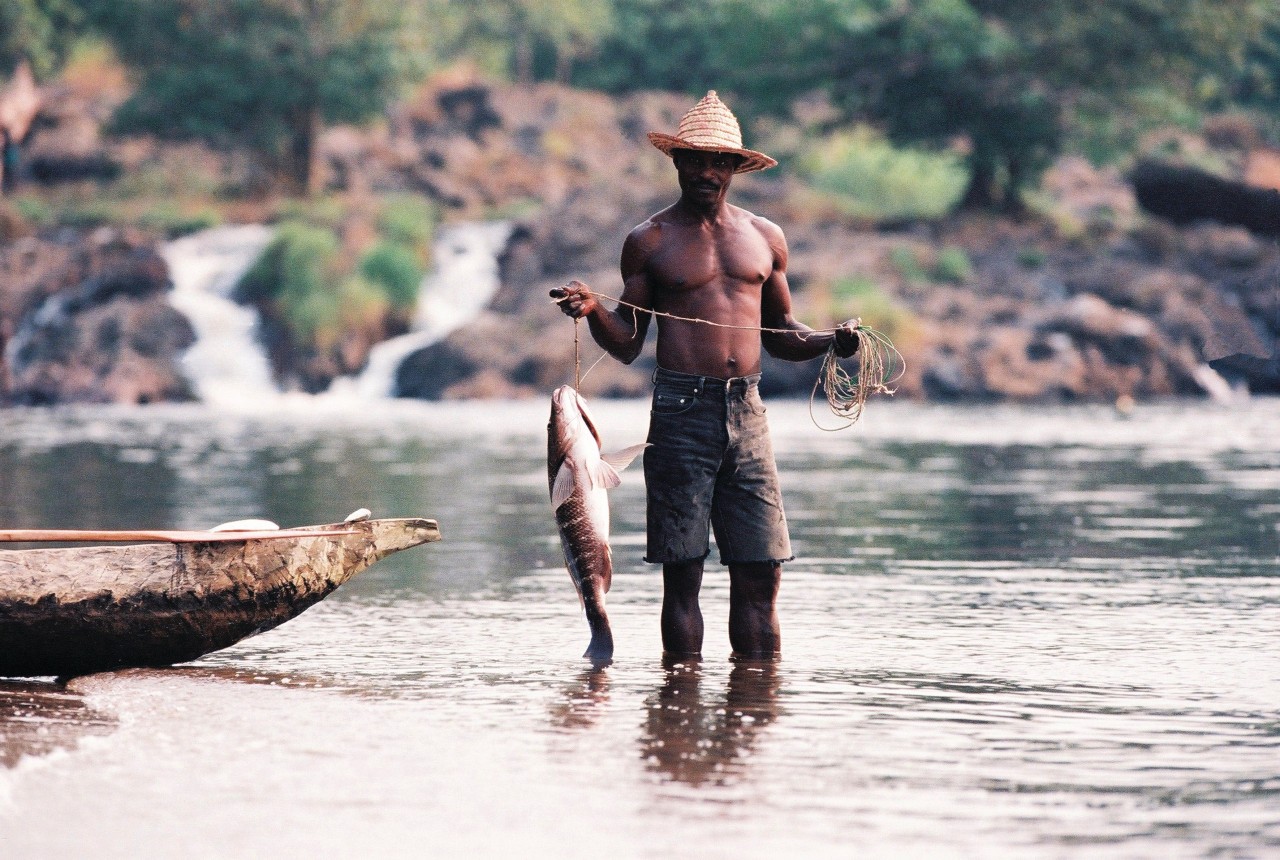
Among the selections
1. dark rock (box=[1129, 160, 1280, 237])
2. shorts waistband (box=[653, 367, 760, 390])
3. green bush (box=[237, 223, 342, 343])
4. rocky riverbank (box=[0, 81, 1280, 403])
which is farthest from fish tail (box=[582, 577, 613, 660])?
dark rock (box=[1129, 160, 1280, 237])

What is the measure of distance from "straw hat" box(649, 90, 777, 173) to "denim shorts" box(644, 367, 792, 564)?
0.91 meters

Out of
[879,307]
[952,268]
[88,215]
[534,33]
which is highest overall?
[534,33]

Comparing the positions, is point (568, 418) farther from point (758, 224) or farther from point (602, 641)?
point (758, 224)

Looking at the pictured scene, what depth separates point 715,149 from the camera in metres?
8.25

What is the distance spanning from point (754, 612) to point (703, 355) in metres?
1.12

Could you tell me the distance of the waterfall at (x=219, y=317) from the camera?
3859 cm

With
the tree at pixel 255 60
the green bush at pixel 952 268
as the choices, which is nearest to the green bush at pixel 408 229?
the tree at pixel 255 60

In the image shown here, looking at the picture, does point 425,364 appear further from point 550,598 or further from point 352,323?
point 550,598

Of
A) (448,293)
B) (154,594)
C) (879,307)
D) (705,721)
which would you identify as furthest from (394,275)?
(705,721)

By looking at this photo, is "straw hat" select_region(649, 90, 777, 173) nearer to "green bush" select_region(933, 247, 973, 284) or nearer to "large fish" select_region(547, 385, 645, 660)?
"large fish" select_region(547, 385, 645, 660)

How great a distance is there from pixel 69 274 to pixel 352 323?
570cm

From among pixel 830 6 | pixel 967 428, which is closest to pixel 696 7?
pixel 830 6

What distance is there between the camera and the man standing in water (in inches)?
330

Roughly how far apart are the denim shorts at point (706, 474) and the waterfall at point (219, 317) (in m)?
30.6
